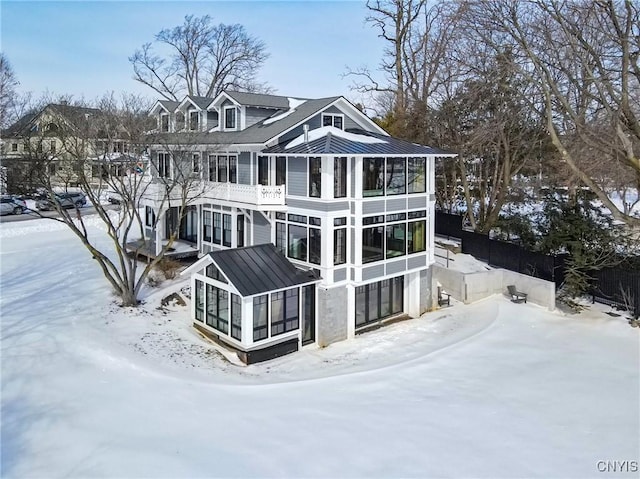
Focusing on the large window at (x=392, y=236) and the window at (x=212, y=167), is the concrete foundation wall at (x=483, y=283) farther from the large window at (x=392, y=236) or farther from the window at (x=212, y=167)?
the window at (x=212, y=167)

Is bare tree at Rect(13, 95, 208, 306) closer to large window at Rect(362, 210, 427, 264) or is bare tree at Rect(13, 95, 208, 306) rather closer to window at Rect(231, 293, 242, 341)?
window at Rect(231, 293, 242, 341)

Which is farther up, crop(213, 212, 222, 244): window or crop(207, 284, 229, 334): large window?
crop(213, 212, 222, 244): window

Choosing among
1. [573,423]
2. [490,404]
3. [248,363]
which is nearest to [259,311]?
[248,363]

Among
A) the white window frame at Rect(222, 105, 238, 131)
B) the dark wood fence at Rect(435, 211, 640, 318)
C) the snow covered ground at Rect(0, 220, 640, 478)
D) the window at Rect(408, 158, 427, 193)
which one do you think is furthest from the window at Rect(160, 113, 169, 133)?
the dark wood fence at Rect(435, 211, 640, 318)

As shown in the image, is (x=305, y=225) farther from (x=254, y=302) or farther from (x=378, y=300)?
(x=378, y=300)

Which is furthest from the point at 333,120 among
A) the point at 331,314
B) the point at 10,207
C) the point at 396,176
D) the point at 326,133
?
the point at 10,207

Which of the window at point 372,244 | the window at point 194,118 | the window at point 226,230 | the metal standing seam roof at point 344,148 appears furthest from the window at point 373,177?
the window at point 194,118
